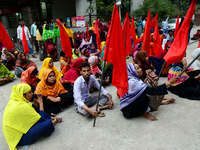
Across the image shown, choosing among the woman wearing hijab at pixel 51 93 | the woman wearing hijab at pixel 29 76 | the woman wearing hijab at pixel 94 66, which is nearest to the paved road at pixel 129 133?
the woman wearing hijab at pixel 51 93

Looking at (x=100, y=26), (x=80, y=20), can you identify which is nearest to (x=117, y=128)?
(x=100, y=26)

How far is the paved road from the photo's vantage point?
6.84 ft

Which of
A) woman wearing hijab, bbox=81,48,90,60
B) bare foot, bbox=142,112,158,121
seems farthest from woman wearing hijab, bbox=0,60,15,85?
bare foot, bbox=142,112,158,121

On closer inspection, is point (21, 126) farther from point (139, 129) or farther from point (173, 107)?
point (173, 107)

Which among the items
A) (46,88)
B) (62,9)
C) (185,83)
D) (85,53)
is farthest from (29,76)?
(62,9)


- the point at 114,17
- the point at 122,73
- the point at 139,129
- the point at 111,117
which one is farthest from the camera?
the point at 111,117

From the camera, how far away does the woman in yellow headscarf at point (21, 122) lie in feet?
6.79

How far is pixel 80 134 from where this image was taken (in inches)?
94.3

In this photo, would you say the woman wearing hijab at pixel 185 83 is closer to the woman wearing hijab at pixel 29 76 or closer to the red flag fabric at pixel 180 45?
the red flag fabric at pixel 180 45

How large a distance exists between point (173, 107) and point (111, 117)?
48.7 inches

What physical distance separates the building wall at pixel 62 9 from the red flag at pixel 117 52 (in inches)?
484

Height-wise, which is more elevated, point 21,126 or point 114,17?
point 114,17

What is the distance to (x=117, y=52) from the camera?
2189 mm

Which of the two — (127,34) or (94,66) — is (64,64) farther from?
(127,34)
